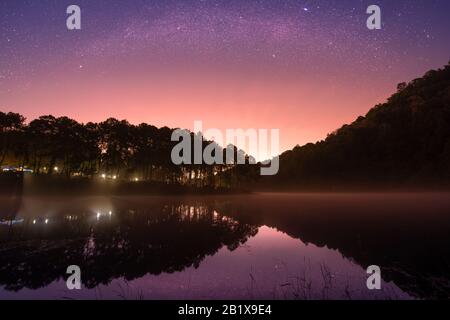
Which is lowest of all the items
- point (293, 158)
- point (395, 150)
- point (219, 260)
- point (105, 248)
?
point (219, 260)

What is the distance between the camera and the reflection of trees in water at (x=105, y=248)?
14258mm

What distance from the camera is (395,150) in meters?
154

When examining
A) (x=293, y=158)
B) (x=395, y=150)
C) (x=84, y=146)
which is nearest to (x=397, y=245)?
(x=84, y=146)

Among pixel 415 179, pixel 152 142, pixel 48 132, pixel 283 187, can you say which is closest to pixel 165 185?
pixel 152 142

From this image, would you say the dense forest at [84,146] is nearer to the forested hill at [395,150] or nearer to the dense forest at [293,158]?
the dense forest at [293,158]

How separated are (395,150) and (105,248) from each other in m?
→ 163

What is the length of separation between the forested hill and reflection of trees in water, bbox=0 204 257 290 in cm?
13498

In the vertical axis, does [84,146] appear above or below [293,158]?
above

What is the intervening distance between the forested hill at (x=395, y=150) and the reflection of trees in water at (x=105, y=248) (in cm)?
13498

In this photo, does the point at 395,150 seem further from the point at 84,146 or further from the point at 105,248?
the point at 105,248

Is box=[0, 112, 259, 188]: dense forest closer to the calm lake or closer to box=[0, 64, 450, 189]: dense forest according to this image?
box=[0, 64, 450, 189]: dense forest

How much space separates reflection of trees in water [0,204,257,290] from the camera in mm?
14258
